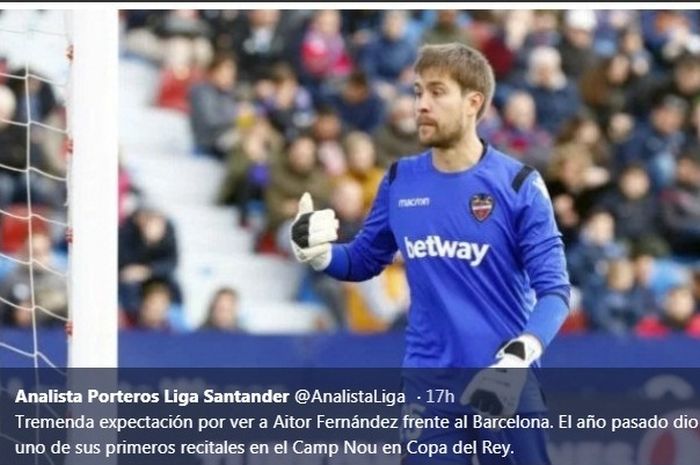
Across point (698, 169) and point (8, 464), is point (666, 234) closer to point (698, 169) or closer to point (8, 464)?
point (698, 169)

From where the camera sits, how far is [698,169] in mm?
11961

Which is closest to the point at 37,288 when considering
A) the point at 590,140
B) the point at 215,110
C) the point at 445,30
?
the point at 215,110

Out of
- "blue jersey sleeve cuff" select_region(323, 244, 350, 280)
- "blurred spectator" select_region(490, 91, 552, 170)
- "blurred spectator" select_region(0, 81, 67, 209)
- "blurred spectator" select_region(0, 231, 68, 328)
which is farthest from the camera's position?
"blurred spectator" select_region(490, 91, 552, 170)

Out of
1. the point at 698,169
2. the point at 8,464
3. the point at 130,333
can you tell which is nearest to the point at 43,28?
the point at 8,464

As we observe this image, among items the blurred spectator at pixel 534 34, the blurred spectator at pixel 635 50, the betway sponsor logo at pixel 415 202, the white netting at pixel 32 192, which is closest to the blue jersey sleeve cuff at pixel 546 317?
the betway sponsor logo at pixel 415 202

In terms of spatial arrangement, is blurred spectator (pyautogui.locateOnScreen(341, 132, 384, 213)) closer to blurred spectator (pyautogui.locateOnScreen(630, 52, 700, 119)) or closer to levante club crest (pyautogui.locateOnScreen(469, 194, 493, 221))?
blurred spectator (pyautogui.locateOnScreen(630, 52, 700, 119))

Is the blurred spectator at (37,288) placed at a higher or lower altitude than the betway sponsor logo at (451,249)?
higher

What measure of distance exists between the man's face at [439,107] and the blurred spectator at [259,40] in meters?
6.21

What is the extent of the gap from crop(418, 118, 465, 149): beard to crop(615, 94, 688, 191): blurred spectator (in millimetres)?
6250

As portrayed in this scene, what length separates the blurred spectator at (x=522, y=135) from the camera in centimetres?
1171

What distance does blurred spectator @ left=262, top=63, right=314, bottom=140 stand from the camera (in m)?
11.6

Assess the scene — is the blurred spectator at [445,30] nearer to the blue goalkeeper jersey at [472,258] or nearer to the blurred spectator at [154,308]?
the blurred spectator at [154,308]

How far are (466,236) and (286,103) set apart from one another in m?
6.02

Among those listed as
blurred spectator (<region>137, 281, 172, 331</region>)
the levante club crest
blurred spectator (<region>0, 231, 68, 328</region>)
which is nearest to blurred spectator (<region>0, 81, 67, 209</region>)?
blurred spectator (<region>0, 231, 68, 328</region>)
